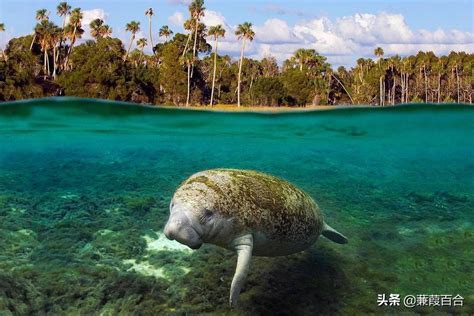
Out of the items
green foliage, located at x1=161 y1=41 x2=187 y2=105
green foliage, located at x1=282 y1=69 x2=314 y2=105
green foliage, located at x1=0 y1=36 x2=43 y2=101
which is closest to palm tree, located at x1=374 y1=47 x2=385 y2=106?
green foliage, located at x1=282 y1=69 x2=314 y2=105

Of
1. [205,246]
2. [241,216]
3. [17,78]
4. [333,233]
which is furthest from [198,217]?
[17,78]

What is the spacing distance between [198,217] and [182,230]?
212mm

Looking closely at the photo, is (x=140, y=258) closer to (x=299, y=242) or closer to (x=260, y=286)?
(x=260, y=286)

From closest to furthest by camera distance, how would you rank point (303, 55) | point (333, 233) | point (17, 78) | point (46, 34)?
1. point (333, 233)
2. point (17, 78)
3. point (46, 34)
4. point (303, 55)

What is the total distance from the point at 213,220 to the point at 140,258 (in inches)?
142

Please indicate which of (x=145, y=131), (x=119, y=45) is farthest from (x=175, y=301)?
(x=119, y=45)

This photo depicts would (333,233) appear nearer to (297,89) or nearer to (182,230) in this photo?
(182,230)

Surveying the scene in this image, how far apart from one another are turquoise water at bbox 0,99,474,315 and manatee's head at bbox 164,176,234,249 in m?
1.78

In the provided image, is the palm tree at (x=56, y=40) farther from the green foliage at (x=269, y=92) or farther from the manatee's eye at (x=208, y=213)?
the manatee's eye at (x=208, y=213)

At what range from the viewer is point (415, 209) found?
11305mm

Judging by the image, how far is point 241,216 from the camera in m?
4.50

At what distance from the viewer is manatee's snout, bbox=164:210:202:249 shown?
397 centimetres

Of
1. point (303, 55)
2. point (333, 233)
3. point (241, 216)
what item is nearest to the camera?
point (241, 216)

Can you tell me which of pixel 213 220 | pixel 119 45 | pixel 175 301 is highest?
pixel 119 45
